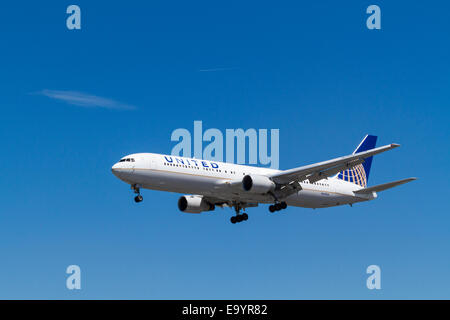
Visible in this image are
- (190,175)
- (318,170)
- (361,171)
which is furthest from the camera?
→ (361,171)

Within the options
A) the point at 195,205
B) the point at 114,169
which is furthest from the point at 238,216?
the point at 114,169

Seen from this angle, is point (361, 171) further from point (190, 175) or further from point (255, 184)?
point (190, 175)

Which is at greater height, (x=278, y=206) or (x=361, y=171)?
(x=361, y=171)

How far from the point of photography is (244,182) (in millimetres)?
61375

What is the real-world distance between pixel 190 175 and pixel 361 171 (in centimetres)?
2399

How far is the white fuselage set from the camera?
5809 centimetres

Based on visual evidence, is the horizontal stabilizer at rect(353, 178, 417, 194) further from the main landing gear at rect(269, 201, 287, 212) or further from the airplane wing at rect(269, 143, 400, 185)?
the main landing gear at rect(269, 201, 287, 212)

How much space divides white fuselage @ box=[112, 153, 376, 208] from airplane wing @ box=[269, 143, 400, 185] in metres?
1.97

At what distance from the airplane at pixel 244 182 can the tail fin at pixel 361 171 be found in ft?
0.49

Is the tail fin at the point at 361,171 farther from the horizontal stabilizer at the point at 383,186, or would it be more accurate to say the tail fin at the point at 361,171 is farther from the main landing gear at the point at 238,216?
the main landing gear at the point at 238,216

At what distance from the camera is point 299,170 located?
6169 centimetres

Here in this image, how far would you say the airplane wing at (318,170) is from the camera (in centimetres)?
5950
